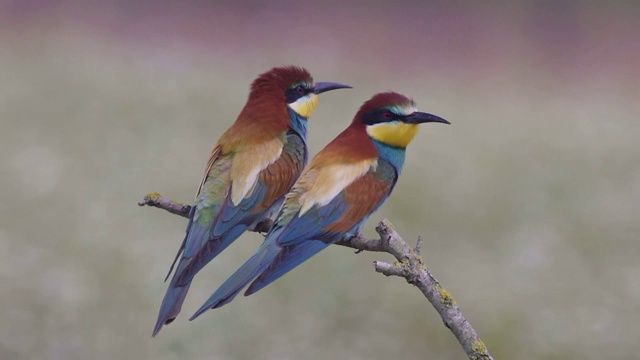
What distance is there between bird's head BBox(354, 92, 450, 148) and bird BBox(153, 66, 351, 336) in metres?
0.06

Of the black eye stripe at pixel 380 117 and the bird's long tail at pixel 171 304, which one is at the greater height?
the black eye stripe at pixel 380 117

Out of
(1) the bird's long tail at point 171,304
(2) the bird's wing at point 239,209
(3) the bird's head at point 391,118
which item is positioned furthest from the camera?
(3) the bird's head at point 391,118

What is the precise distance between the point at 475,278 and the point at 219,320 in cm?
122

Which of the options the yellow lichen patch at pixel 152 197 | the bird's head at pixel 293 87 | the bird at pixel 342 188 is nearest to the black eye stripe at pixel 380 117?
the bird at pixel 342 188

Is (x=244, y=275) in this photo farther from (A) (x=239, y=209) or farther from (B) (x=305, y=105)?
(B) (x=305, y=105)

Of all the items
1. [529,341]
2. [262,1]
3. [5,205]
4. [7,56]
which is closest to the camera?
[529,341]

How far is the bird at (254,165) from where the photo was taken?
168cm

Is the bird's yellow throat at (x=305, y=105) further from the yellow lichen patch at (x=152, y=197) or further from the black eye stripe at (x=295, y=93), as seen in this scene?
the yellow lichen patch at (x=152, y=197)

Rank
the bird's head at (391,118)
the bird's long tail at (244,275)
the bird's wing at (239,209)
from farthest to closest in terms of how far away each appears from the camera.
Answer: the bird's head at (391,118) → the bird's wing at (239,209) → the bird's long tail at (244,275)

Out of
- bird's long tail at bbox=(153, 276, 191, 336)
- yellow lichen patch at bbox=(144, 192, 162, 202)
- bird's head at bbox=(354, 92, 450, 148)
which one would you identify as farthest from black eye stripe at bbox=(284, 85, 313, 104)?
bird's long tail at bbox=(153, 276, 191, 336)

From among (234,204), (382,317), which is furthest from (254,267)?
(382,317)

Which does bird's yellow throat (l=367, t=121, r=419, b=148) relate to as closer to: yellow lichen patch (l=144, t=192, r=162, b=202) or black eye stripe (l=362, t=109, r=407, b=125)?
black eye stripe (l=362, t=109, r=407, b=125)

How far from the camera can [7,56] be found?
8.29m

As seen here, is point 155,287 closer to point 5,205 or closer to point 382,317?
point 382,317
